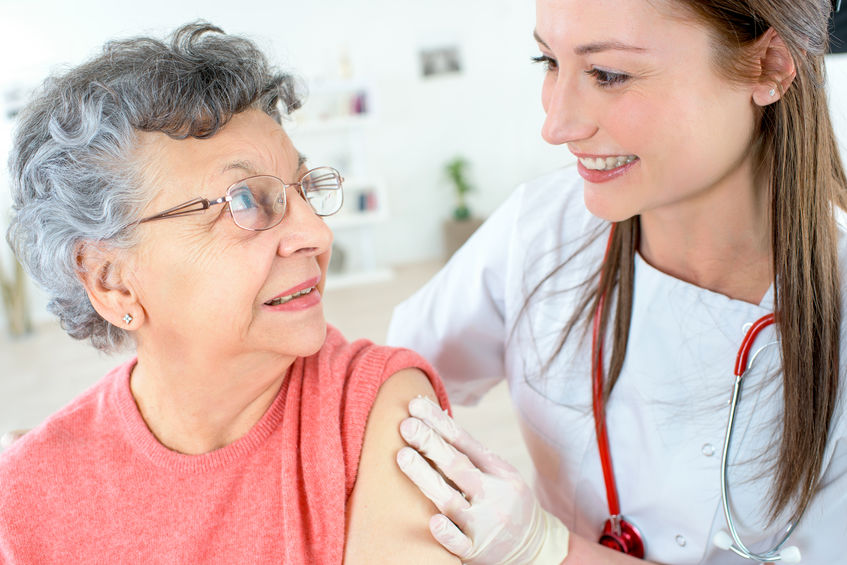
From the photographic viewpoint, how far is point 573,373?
4.55 feet

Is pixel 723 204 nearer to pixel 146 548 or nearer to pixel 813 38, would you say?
pixel 813 38

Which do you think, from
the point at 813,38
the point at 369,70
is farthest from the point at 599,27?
the point at 369,70

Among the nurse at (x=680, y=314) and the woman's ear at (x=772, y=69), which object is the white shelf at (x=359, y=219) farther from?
the woman's ear at (x=772, y=69)

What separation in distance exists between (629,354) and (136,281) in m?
0.84

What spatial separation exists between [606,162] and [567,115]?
10 centimetres

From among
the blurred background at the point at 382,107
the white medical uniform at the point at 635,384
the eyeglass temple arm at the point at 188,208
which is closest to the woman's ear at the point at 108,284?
the eyeglass temple arm at the point at 188,208

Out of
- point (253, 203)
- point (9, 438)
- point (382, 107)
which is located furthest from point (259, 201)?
point (382, 107)

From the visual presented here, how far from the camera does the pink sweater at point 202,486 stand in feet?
3.74

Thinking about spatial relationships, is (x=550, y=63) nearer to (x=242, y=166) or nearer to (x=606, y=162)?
(x=606, y=162)

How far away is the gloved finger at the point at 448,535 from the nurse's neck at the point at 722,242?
60cm

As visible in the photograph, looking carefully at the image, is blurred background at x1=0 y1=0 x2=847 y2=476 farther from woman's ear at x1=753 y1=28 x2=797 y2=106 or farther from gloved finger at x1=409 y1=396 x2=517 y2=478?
woman's ear at x1=753 y1=28 x2=797 y2=106

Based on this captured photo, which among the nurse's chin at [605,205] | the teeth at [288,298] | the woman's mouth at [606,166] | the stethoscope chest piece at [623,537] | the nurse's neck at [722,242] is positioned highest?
the woman's mouth at [606,166]

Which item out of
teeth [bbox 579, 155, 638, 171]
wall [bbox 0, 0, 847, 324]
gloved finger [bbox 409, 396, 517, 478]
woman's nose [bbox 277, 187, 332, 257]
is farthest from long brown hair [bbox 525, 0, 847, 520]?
wall [bbox 0, 0, 847, 324]

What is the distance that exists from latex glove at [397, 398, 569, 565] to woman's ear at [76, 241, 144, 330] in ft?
1.52
